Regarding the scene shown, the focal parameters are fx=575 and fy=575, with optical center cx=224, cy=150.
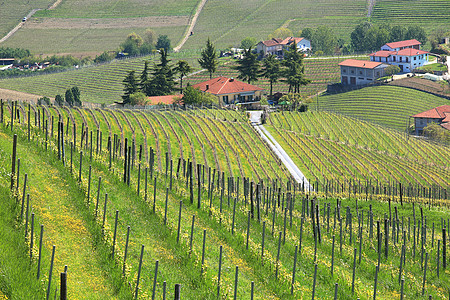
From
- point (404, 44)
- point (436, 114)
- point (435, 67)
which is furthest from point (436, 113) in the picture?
point (404, 44)

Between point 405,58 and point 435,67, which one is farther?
point 435,67

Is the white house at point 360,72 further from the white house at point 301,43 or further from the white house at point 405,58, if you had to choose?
the white house at point 301,43

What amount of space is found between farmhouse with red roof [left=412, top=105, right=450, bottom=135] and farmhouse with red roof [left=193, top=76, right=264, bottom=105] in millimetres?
29763

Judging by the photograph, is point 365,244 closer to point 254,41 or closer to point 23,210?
point 23,210

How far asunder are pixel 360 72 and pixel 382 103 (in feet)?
61.8

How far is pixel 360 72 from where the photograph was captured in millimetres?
134500

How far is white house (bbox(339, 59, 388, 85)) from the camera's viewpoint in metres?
132

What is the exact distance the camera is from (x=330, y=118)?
82.9 meters

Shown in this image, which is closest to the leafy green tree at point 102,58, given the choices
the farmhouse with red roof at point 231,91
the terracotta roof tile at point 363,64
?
the terracotta roof tile at point 363,64

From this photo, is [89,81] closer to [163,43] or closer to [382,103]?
[163,43]

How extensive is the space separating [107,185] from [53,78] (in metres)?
133

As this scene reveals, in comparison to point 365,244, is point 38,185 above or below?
above

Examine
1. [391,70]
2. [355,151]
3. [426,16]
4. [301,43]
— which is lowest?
[355,151]

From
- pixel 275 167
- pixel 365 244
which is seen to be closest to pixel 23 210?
pixel 365 244
